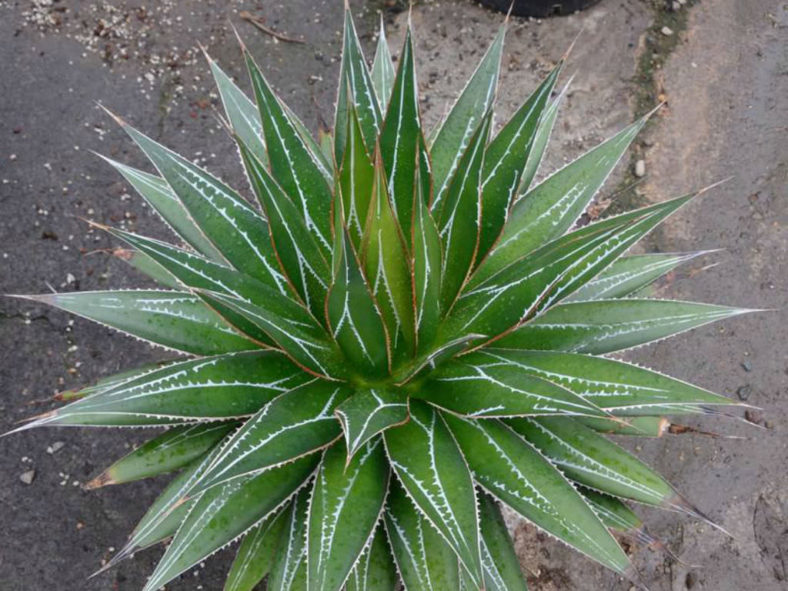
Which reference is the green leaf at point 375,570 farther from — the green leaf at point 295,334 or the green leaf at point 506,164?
the green leaf at point 506,164

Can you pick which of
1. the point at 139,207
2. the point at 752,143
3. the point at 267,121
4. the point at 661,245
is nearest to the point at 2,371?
the point at 139,207

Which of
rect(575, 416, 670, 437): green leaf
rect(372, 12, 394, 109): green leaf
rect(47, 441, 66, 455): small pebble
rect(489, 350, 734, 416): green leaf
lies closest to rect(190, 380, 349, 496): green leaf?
rect(489, 350, 734, 416): green leaf

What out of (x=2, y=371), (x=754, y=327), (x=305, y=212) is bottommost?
(x=2, y=371)

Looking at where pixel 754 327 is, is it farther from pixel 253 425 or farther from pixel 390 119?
pixel 253 425

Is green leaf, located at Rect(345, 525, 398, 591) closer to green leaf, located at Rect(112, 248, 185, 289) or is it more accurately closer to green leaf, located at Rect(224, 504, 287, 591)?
green leaf, located at Rect(224, 504, 287, 591)

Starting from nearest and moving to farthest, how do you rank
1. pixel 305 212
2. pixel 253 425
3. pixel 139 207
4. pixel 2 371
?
pixel 253 425 < pixel 305 212 < pixel 2 371 < pixel 139 207

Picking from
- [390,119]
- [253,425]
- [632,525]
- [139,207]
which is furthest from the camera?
[139,207]

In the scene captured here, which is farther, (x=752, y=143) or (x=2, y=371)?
(x=752, y=143)
